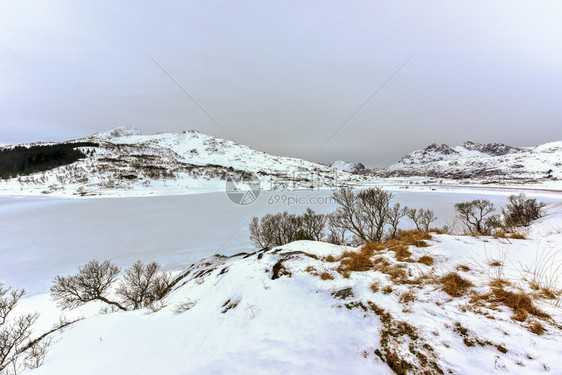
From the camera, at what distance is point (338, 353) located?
2.83 m

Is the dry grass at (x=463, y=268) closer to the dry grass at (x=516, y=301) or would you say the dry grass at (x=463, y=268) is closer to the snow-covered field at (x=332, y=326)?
the snow-covered field at (x=332, y=326)

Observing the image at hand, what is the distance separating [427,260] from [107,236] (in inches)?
1870

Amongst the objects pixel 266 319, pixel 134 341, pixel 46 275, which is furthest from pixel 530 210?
pixel 46 275

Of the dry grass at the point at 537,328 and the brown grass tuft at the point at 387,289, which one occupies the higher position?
the dry grass at the point at 537,328

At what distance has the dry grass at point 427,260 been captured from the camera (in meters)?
4.85

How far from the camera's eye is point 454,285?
11.6ft

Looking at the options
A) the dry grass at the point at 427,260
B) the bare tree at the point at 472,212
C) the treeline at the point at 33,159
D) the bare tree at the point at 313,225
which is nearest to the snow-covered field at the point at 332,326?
the dry grass at the point at 427,260

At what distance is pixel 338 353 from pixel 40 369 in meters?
6.48

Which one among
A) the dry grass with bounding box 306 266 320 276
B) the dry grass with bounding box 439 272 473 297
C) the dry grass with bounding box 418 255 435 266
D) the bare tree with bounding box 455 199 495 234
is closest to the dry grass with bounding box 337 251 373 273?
the dry grass with bounding box 306 266 320 276

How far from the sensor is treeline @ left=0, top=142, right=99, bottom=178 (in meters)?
105

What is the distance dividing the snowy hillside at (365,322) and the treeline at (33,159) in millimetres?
156494

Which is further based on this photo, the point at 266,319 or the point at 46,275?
the point at 46,275

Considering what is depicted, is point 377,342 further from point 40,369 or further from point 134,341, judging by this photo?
point 40,369

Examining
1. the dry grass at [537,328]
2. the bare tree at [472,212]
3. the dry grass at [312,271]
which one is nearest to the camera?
the dry grass at [537,328]
